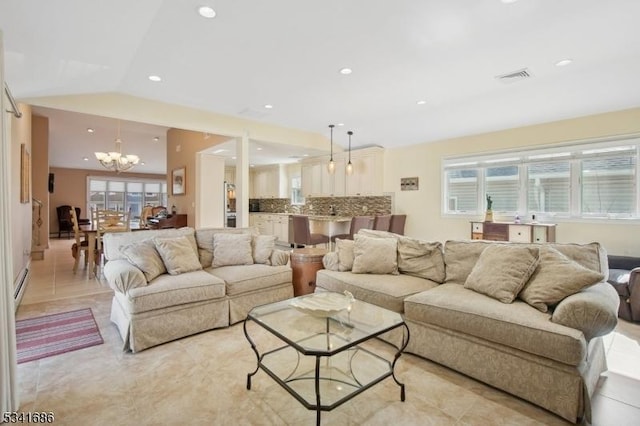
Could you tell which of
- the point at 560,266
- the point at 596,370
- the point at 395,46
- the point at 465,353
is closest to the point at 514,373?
the point at 465,353

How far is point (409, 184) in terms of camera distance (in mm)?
6301

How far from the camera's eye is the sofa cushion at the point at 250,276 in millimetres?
3027

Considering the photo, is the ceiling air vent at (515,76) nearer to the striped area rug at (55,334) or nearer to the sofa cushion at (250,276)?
the sofa cushion at (250,276)

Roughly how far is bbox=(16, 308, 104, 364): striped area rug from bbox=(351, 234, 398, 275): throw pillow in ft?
7.85

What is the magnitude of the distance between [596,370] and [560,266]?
661 millimetres

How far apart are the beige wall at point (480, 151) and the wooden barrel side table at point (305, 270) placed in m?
3.15

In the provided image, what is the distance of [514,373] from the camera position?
1.92 meters

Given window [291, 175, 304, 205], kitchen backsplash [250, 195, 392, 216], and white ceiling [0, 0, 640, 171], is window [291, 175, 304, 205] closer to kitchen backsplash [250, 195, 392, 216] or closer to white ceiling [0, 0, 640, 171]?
kitchen backsplash [250, 195, 392, 216]

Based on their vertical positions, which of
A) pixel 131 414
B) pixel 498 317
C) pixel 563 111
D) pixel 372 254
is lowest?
pixel 131 414

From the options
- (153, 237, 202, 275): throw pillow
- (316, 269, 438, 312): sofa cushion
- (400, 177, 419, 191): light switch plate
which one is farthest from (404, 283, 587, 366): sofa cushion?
(400, 177, 419, 191): light switch plate

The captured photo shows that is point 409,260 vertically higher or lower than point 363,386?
higher

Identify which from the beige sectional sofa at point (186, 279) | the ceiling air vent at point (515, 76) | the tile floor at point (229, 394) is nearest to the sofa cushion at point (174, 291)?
the beige sectional sofa at point (186, 279)

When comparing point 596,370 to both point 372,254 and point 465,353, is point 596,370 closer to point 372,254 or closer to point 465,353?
point 465,353

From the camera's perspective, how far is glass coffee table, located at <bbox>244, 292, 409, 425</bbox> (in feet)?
5.81
